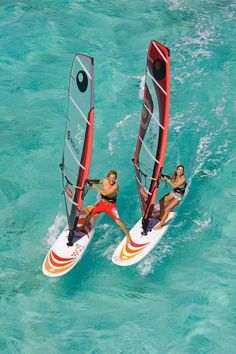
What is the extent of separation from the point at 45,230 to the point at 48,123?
5.72 m

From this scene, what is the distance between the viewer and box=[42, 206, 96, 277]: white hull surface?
53.2ft

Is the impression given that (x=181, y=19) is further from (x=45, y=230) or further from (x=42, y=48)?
(x=45, y=230)

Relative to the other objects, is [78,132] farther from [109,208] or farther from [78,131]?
[109,208]

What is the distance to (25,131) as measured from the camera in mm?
21891

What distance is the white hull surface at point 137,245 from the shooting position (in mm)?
16531

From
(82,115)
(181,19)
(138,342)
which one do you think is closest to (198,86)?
(181,19)

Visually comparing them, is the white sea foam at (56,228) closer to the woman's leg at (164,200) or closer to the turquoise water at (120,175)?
the turquoise water at (120,175)

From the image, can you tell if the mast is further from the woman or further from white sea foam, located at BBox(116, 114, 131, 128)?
white sea foam, located at BBox(116, 114, 131, 128)

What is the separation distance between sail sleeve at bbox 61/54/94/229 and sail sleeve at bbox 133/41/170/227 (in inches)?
77.8

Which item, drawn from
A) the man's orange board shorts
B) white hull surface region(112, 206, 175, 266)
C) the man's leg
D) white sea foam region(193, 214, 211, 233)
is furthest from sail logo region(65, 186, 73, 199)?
white sea foam region(193, 214, 211, 233)

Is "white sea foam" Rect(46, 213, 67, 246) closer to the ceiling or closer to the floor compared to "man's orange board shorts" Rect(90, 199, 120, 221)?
closer to the floor

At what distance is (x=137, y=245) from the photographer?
16.8 meters

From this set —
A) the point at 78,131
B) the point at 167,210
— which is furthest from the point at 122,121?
the point at 78,131

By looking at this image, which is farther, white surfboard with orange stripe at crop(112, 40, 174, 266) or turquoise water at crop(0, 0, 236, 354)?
turquoise water at crop(0, 0, 236, 354)
